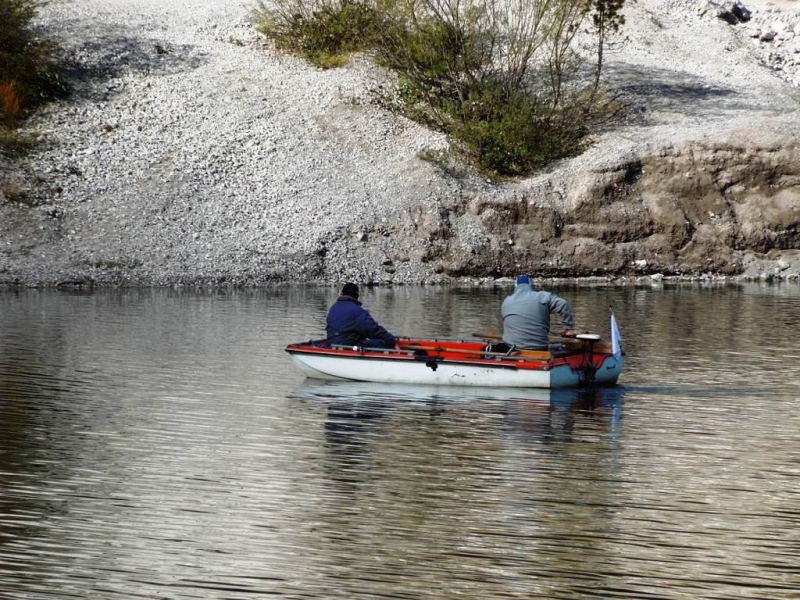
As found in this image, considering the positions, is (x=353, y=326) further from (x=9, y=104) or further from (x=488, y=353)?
(x=9, y=104)

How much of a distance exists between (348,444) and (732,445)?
5.18 m

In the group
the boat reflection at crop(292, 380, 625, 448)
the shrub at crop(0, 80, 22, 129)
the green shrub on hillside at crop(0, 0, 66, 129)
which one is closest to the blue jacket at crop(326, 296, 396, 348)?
the boat reflection at crop(292, 380, 625, 448)

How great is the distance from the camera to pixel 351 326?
907 inches

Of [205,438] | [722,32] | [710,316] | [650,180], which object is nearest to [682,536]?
[205,438]

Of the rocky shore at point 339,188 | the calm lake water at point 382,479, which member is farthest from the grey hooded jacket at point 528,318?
the rocky shore at point 339,188

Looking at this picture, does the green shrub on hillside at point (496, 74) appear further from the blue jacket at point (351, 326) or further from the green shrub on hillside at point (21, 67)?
the blue jacket at point (351, 326)

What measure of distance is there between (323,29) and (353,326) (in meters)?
35.2

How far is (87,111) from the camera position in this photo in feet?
165

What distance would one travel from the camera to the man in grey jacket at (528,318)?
22.5 metres

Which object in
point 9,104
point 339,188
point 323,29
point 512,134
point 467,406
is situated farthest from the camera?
point 323,29

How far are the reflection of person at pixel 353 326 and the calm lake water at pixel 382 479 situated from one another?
81cm

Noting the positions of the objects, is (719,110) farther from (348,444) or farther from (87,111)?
(348,444)

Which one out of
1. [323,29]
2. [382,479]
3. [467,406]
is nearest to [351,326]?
[467,406]

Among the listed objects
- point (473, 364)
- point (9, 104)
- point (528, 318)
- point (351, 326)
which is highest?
point (9, 104)
